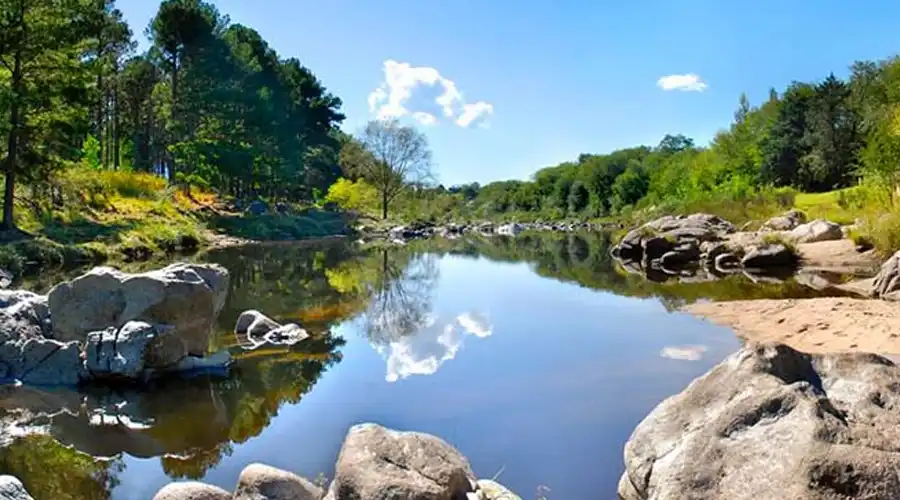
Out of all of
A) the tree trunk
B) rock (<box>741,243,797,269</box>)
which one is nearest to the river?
rock (<box>741,243,797,269</box>)

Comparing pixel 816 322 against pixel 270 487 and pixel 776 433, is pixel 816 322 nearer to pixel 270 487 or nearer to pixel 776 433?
pixel 776 433

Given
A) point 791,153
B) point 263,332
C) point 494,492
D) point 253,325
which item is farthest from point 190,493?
point 791,153

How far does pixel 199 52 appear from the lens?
46.5 metres

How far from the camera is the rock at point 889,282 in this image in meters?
14.6

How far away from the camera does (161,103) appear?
169ft

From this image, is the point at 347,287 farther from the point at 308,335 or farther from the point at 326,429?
the point at 326,429

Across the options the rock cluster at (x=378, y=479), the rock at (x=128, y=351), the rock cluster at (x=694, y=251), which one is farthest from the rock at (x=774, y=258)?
the rock cluster at (x=378, y=479)

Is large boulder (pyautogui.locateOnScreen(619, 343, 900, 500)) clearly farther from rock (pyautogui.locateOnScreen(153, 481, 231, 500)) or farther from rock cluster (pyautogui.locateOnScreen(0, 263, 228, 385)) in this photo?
rock cluster (pyautogui.locateOnScreen(0, 263, 228, 385))

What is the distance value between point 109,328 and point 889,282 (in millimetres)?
14787

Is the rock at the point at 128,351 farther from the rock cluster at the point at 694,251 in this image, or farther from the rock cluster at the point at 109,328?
the rock cluster at the point at 694,251

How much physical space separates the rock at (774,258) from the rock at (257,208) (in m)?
35.1

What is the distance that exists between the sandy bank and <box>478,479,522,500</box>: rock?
658 cm

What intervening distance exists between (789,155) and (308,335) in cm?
5265

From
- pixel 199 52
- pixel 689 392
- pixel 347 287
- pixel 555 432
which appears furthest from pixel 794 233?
pixel 199 52
